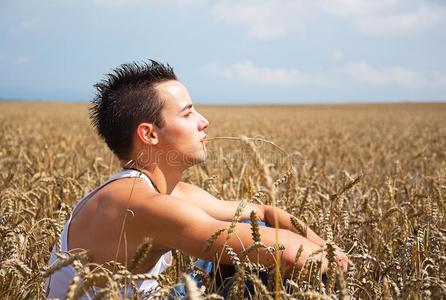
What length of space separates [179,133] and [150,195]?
404mm

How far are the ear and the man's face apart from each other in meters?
0.02

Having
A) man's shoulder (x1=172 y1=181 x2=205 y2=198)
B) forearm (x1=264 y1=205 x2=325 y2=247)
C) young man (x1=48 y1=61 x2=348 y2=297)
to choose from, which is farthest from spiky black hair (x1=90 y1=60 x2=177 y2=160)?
forearm (x1=264 y1=205 x2=325 y2=247)

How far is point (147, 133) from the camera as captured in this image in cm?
211

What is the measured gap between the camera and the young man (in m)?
1.75

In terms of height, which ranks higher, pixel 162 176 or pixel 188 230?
pixel 162 176

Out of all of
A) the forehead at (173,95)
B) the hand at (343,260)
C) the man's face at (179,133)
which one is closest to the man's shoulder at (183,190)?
the man's face at (179,133)

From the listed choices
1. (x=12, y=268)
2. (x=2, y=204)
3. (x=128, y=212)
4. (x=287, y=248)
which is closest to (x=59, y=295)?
(x=12, y=268)

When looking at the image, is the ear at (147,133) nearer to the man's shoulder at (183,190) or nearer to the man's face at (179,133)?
the man's face at (179,133)

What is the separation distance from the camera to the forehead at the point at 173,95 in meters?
2.15

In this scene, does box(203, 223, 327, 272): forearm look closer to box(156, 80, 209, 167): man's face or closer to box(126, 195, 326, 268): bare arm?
box(126, 195, 326, 268): bare arm

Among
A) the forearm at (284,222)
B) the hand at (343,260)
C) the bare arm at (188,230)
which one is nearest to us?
the bare arm at (188,230)

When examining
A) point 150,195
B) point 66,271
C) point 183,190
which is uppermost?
point 150,195

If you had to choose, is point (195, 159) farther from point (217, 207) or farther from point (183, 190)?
point (217, 207)

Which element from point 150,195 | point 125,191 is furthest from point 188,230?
point 125,191
